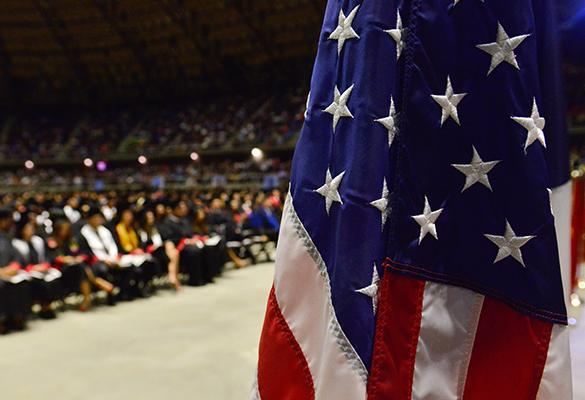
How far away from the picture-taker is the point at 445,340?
1.16 meters

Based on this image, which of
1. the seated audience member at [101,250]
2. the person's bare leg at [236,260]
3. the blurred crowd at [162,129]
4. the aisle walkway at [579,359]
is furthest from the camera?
the blurred crowd at [162,129]

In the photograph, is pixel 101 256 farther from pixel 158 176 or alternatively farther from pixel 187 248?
pixel 158 176

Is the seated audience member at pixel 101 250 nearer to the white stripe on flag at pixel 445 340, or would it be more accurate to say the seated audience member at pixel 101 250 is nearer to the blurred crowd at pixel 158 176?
the white stripe on flag at pixel 445 340

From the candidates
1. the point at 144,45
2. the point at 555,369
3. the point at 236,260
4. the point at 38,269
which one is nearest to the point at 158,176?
the point at 144,45

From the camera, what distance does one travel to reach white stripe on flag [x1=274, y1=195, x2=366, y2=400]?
121cm

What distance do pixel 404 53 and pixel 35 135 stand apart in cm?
4297

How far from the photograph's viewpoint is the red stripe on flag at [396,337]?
115 cm

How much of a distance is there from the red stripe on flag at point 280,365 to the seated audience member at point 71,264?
5.39m

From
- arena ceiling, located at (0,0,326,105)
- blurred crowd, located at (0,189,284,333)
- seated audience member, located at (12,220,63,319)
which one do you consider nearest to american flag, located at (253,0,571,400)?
blurred crowd, located at (0,189,284,333)

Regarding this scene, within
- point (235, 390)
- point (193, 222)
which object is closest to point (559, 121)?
point (235, 390)

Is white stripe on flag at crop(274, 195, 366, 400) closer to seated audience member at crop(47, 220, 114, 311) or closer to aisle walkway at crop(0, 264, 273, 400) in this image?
aisle walkway at crop(0, 264, 273, 400)

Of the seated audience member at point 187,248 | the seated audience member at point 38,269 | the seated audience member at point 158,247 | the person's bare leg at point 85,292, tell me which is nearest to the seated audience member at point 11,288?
the seated audience member at point 38,269

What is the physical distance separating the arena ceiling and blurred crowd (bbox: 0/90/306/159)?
151 centimetres

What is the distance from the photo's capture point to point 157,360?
440 cm
